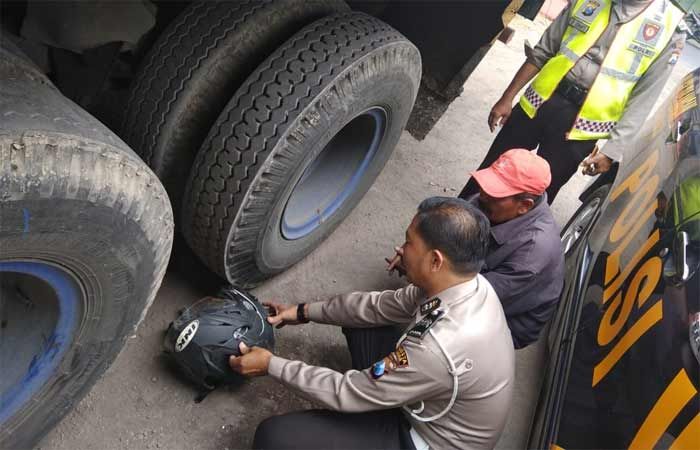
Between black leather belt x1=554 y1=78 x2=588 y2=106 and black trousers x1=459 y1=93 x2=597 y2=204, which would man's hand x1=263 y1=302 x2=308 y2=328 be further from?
black leather belt x1=554 y1=78 x2=588 y2=106

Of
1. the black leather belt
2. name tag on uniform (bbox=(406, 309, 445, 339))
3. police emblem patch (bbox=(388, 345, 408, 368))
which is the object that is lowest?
police emblem patch (bbox=(388, 345, 408, 368))

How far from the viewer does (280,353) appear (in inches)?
99.5

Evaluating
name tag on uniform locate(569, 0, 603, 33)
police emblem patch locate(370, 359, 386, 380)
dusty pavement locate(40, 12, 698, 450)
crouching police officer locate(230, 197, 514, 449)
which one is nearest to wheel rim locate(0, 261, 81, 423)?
dusty pavement locate(40, 12, 698, 450)

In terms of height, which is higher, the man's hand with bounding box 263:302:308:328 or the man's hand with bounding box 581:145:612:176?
the man's hand with bounding box 581:145:612:176

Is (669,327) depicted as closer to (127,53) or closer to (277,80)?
(277,80)

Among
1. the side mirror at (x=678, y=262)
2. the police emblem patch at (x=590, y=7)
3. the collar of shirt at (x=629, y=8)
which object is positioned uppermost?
the collar of shirt at (x=629, y=8)

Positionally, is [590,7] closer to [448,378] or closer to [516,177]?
[516,177]

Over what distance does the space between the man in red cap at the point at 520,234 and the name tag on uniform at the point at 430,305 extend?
0.54 meters

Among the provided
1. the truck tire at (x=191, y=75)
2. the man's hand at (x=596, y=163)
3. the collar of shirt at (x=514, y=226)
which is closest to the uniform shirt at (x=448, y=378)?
the collar of shirt at (x=514, y=226)

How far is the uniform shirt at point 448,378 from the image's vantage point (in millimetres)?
1729

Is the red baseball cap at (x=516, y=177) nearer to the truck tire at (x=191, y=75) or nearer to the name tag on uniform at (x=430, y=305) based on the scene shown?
the name tag on uniform at (x=430, y=305)

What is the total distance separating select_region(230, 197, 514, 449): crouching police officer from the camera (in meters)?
1.74

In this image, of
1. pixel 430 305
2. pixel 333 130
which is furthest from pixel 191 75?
pixel 430 305

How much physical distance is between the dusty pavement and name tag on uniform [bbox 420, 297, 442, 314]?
32.0 inches
